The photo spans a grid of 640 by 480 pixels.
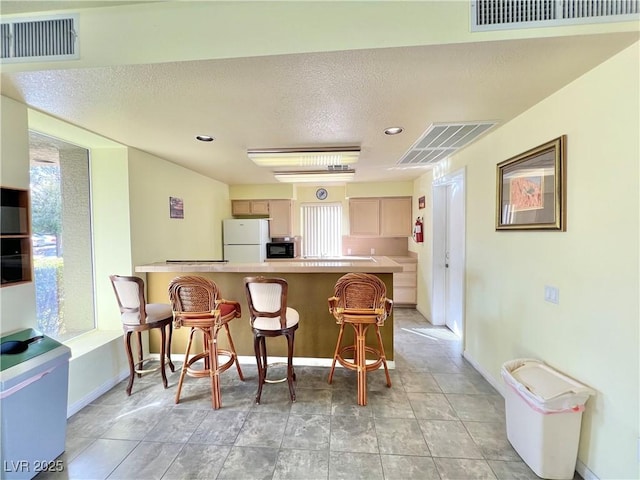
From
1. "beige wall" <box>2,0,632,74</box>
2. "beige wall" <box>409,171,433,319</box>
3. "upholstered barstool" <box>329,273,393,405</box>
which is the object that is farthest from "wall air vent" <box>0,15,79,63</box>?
"beige wall" <box>409,171,433,319</box>

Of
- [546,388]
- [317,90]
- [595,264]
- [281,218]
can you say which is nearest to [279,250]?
[281,218]

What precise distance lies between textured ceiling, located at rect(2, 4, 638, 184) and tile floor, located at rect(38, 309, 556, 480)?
241 cm

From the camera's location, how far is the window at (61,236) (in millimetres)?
2424

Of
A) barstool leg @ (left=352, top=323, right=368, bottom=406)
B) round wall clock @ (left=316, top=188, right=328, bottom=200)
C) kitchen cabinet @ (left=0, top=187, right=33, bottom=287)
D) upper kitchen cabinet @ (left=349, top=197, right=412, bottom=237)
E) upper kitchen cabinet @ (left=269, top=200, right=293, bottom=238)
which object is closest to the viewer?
kitchen cabinet @ (left=0, top=187, right=33, bottom=287)

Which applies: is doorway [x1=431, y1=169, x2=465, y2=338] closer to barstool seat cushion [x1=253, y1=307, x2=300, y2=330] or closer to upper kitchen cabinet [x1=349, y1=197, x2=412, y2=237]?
upper kitchen cabinet [x1=349, y1=197, x2=412, y2=237]

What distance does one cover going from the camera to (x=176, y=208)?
3623 mm

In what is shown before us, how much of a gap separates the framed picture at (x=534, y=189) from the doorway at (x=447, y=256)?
4.29 ft

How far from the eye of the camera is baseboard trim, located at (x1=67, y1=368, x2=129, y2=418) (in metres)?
2.25

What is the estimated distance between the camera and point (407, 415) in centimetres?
220

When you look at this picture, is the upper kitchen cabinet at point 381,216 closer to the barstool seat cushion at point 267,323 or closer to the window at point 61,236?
the barstool seat cushion at point 267,323

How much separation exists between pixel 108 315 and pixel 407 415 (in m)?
3.13

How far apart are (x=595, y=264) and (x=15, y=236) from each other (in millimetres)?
3724

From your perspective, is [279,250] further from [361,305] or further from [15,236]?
[15,236]

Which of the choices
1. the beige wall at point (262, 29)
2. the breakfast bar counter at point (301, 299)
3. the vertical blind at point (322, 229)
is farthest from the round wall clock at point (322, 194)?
the beige wall at point (262, 29)
